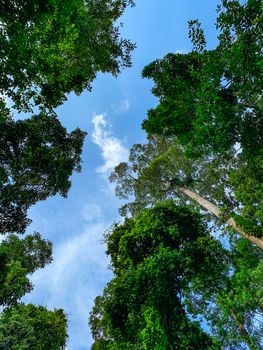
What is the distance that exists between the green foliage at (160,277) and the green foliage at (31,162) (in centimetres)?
490

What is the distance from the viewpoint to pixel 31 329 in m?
18.6

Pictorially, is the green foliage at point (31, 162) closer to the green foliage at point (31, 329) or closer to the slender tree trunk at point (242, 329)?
the green foliage at point (31, 329)

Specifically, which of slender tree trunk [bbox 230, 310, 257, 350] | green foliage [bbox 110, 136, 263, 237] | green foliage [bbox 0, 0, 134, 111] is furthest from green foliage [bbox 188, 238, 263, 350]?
green foliage [bbox 0, 0, 134, 111]

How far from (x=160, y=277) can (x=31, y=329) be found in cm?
1098

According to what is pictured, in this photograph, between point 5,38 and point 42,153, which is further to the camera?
point 42,153

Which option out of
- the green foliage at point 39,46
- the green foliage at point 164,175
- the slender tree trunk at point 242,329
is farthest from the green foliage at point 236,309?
the green foliage at point 39,46

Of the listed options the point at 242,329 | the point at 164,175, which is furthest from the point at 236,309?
the point at 164,175

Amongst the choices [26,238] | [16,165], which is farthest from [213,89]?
[26,238]

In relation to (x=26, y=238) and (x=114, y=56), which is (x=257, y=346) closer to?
A: (x=26, y=238)

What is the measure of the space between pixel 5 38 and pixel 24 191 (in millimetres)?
7141

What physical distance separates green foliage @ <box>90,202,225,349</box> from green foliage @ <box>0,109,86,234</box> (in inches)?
193

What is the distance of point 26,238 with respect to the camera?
19750 mm

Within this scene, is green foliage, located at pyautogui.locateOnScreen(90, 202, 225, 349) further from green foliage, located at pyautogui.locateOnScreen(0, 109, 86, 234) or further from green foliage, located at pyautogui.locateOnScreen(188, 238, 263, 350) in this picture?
green foliage, located at pyautogui.locateOnScreen(0, 109, 86, 234)

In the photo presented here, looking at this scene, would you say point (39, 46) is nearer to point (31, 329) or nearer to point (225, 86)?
point (225, 86)
